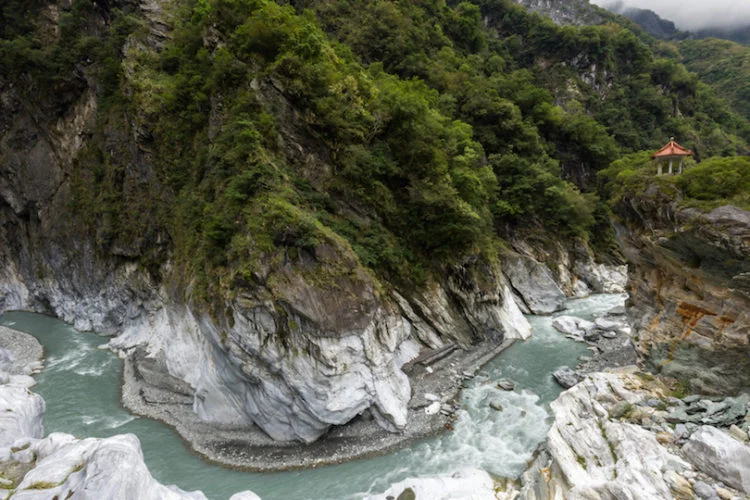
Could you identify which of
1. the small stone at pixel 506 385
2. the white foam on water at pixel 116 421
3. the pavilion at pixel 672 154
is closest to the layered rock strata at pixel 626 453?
the small stone at pixel 506 385

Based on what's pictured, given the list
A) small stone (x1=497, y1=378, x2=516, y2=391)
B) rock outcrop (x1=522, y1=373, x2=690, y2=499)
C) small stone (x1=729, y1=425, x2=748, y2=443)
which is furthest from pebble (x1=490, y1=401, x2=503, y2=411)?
small stone (x1=729, y1=425, x2=748, y2=443)

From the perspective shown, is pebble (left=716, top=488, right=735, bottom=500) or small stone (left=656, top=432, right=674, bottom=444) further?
small stone (left=656, top=432, right=674, bottom=444)

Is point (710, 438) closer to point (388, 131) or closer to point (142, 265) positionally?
point (388, 131)

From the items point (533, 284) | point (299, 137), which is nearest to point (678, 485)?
point (299, 137)

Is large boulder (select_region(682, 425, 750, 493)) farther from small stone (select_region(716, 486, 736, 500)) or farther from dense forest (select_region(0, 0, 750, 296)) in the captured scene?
dense forest (select_region(0, 0, 750, 296))

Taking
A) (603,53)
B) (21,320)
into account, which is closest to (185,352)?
(21,320)

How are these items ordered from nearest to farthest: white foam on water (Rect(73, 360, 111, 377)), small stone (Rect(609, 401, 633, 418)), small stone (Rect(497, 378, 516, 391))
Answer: small stone (Rect(609, 401, 633, 418)) → small stone (Rect(497, 378, 516, 391)) → white foam on water (Rect(73, 360, 111, 377))

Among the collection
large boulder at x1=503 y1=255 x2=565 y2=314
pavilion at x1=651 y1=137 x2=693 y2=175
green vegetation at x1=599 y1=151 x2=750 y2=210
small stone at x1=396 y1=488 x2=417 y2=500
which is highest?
pavilion at x1=651 y1=137 x2=693 y2=175
